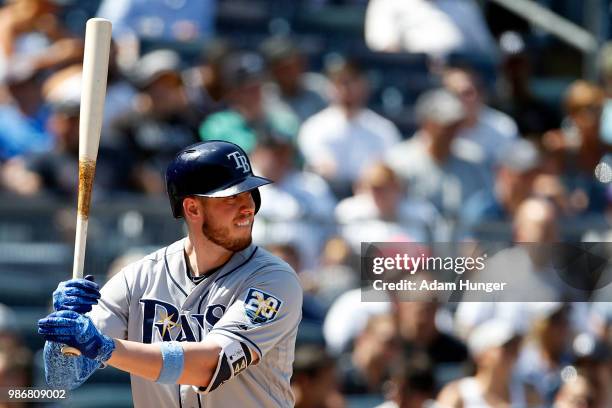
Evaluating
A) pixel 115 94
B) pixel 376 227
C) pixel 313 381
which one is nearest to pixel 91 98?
pixel 313 381

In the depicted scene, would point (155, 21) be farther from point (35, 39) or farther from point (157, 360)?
point (157, 360)

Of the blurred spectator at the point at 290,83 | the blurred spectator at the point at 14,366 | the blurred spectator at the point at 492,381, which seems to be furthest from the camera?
the blurred spectator at the point at 290,83

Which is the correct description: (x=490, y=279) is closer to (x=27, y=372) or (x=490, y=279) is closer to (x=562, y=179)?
(x=562, y=179)

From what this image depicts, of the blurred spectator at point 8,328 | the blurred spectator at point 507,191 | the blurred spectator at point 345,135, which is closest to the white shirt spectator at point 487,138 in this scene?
the blurred spectator at point 507,191

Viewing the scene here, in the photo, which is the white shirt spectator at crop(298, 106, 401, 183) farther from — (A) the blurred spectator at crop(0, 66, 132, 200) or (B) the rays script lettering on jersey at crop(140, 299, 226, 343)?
(B) the rays script lettering on jersey at crop(140, 299, 226, 343)

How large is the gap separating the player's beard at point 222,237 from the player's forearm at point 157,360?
369 mm

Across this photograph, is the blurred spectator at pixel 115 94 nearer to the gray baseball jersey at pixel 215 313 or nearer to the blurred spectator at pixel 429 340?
the blurred spectator at pixel 429 340

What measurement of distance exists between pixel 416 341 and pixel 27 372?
6.82 feet

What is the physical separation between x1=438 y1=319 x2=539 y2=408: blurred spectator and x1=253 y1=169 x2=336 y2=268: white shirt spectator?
1.02 m

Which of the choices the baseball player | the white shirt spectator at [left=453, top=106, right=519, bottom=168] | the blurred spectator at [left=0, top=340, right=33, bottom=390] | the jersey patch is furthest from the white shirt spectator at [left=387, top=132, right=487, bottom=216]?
the jersey patch

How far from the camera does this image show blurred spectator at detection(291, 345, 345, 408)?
21.3ft

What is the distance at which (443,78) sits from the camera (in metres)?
9.39

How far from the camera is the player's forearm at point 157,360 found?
3.72 metres

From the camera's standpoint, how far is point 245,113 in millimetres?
8250
